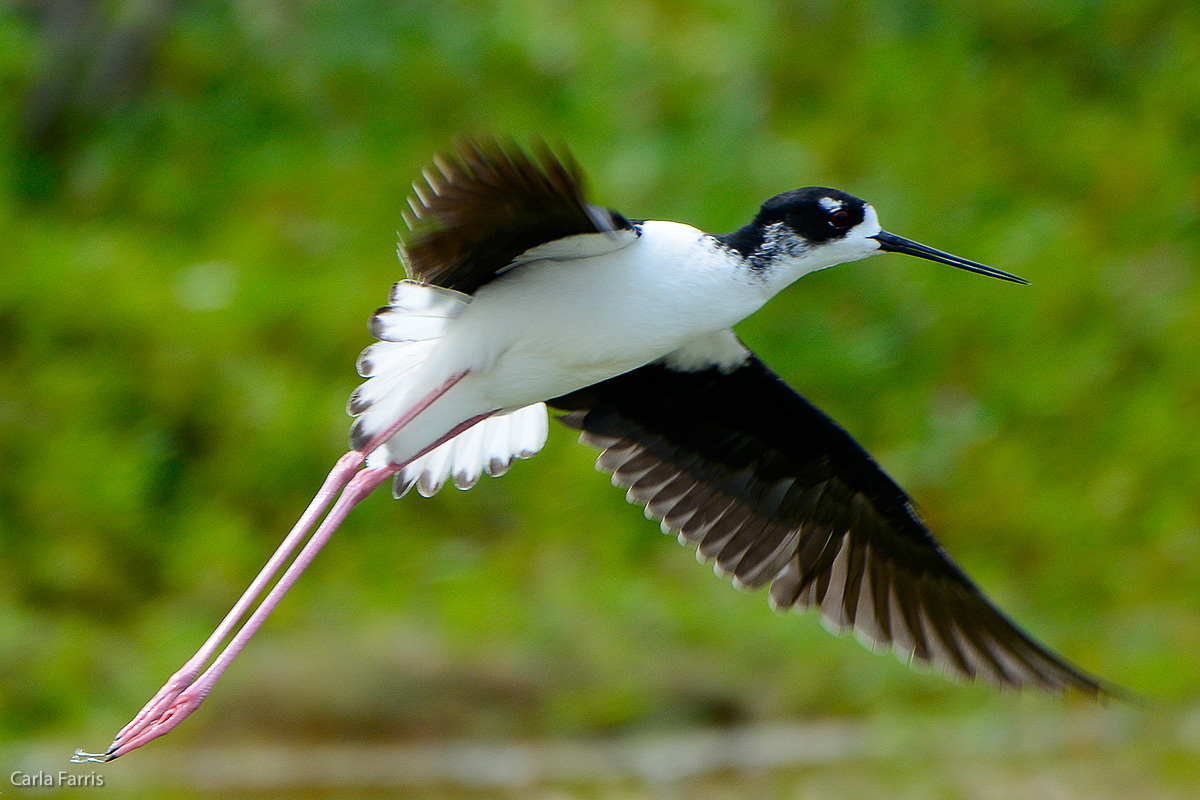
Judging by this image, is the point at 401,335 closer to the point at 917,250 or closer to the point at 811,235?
the point at 811,235

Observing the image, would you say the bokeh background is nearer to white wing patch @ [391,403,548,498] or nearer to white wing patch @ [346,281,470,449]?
white wing patch @ [391,403,548,498]

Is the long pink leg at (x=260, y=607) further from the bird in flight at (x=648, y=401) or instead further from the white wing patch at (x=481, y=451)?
the white wing patch at (x=481, y=451)

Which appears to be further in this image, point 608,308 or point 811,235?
point 811,235

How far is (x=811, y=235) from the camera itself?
9.87 feet

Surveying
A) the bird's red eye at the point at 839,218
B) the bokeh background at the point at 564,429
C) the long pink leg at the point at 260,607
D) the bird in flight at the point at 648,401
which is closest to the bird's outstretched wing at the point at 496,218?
the bird in flight at the point at 648,401

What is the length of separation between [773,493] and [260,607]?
1275mm

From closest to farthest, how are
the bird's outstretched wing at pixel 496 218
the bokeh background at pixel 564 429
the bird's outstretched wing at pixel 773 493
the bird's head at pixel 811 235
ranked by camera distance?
the bird's outstretched wing at pixel 496 218
the bird's head at pixel 811 235
the bird's outstretched wing at pixel 773 493
the bokeh background at pixel 564 429

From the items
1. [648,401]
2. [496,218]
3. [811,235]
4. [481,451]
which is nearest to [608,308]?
[496,218]

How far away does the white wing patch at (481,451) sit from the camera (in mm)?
3529

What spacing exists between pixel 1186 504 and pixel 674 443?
3.61 m

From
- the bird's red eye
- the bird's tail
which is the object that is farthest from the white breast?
the bird's red eye

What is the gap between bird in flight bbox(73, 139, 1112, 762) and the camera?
2822 millimetres

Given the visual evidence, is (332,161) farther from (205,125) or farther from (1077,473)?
(1077,473)

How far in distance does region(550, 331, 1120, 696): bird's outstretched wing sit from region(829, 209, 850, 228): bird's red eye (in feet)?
1.67
